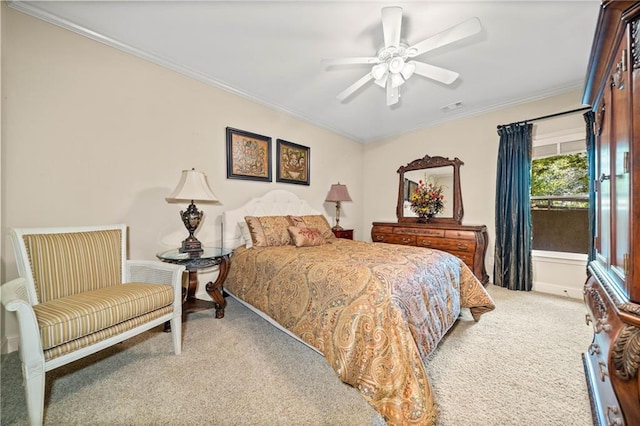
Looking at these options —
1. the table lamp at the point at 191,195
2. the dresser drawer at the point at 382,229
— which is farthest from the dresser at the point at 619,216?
the dresser drawer at the point at 382,229

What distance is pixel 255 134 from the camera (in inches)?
130

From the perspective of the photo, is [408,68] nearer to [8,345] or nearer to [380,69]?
[380,69]

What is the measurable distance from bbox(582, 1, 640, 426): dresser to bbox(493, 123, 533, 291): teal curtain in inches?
88.7

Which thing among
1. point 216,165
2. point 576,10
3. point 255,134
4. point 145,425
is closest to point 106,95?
point 216,165

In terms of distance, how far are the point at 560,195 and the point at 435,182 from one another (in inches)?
60.9

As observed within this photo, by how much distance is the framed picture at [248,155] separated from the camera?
3.06 meters

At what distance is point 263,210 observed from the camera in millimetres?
3289

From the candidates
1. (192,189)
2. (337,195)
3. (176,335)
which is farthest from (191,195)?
(337,195)

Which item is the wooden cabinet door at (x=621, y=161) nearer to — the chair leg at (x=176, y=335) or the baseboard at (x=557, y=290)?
the chair leg at (x=176, y=335)

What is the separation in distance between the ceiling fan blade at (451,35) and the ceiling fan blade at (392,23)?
0.16m

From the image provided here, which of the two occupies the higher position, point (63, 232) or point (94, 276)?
point (63, 232)

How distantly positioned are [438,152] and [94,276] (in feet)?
15.1

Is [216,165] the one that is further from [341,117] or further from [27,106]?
[341,117]

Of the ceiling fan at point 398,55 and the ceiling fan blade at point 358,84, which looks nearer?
the ceiling fan at point 398,55
